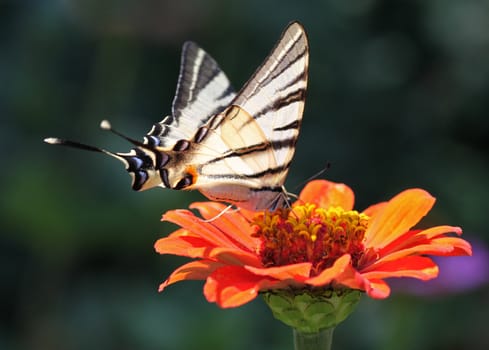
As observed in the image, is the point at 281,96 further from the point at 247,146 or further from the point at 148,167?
the point at 148,167

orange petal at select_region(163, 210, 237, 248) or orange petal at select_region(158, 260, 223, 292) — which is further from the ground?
orange petal at select_region(163, 210, 237, 248)

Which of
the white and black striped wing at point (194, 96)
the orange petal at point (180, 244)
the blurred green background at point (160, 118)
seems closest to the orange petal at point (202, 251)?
the orange petal at point (180, 244)

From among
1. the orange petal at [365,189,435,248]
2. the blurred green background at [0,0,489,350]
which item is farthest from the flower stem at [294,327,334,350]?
the blurred green background at [0,0,489,350]

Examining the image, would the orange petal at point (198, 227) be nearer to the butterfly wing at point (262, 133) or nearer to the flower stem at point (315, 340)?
the butterfly wing at point (262, 133)

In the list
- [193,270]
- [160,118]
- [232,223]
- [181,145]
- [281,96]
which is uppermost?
[160,118]

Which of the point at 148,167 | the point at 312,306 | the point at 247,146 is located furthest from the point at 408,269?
the point at 148,167

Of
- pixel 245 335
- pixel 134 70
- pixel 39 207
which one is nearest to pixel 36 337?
pixel 39 207

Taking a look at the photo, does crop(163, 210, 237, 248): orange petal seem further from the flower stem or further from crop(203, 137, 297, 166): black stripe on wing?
the flower stem

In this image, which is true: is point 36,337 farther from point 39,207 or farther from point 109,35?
point 109,35
